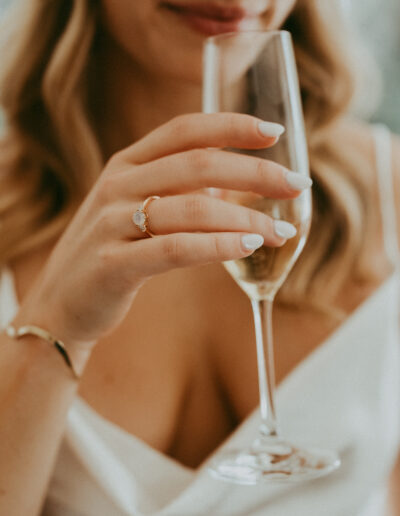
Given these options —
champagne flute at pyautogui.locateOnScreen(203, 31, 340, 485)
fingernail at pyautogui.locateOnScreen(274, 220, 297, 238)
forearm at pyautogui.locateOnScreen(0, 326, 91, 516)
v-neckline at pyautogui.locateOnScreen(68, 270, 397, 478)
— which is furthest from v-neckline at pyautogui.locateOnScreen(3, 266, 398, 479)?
fingernail at pyautogui.locateOnScreen(274, 220, 297, 238)

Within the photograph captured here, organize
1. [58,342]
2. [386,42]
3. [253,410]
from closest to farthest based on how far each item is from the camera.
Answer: [58,342]
[253,410]
[386,42]

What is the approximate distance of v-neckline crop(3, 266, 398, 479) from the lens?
1051mm

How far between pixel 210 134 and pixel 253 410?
63 cm

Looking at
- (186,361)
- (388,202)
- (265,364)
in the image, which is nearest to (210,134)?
(265,364)

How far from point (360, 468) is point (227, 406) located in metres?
0.23

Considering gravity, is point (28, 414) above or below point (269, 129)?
below

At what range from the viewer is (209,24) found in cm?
80

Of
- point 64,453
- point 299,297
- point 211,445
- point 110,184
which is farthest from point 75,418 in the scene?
point 110,184

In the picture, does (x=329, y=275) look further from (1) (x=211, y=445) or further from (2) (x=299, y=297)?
(1) (x=211, y=445)

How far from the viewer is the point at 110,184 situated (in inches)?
23.9

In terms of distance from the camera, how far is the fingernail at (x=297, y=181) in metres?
0.55

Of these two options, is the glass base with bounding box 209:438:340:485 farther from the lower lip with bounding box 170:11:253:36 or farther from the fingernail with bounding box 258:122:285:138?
the lower lip with bounding box 170:11:253:36

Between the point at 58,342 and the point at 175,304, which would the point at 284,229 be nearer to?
the point at 58,342

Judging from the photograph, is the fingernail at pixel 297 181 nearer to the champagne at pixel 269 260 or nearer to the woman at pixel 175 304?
the champagne at pixel 269 260
